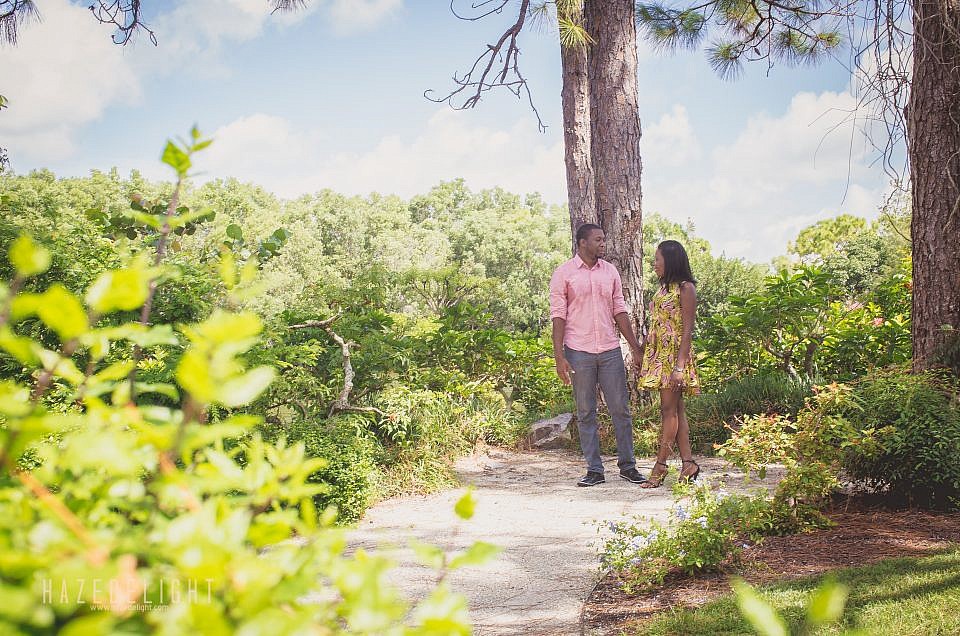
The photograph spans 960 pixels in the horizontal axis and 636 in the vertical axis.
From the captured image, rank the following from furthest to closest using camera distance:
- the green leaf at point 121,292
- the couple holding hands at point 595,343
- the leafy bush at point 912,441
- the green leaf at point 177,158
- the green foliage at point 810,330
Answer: the green foliage at point 810,330 → the couple holding hands at point 595,343 → the leafy bush at point 912,441 → the green leaf at point 177,158 → the green leaf at point 121,292

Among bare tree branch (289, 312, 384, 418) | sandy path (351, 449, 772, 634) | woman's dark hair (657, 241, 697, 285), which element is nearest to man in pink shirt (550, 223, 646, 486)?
sandy path (351, 449, 772, 634)

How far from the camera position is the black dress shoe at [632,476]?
17.9 ft

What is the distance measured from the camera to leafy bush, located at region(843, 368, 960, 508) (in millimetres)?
3574

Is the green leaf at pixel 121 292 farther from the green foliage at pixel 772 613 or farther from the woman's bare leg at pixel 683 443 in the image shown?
the woman's bare leg at pixel 683 443

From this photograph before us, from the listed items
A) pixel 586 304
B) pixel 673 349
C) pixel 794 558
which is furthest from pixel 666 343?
pixel 794 558

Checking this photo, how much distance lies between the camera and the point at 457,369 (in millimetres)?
7777

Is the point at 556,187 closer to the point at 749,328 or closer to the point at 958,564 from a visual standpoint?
the point at 749,328

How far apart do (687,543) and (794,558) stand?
1.68ft

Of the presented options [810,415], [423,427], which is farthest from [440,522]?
[810,415]

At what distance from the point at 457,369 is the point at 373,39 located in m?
26.6

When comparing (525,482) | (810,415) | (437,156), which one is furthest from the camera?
(437,156)

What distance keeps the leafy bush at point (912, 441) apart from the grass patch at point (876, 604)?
667 mm

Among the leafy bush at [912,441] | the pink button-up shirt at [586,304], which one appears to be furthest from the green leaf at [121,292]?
the pink button-up shirt at [586,304]

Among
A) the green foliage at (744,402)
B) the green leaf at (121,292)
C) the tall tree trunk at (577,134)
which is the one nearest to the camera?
the green leaf at (121,292)
